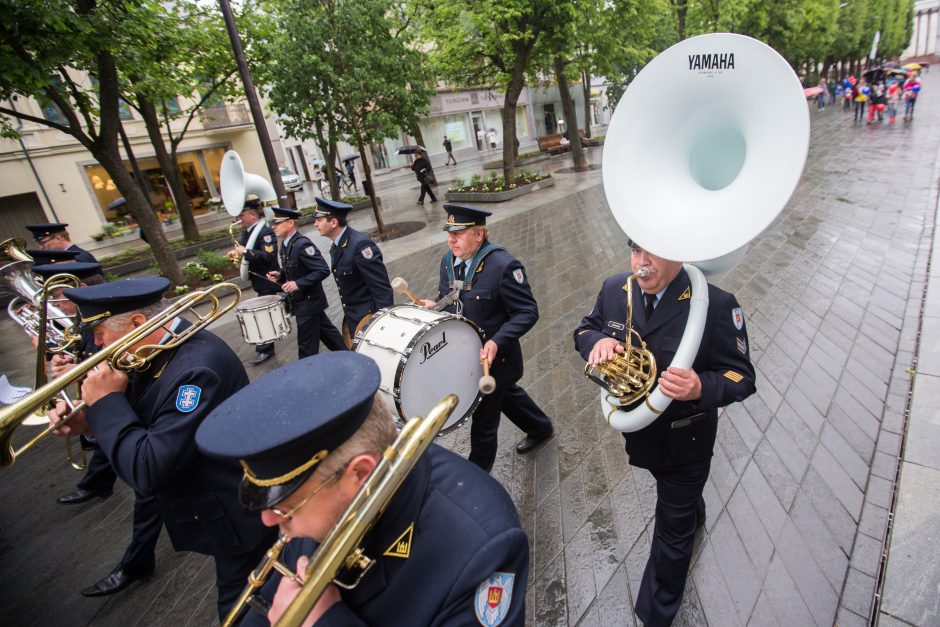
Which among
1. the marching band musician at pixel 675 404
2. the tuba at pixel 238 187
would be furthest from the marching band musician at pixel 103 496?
the marching band musician at pixel 675 404

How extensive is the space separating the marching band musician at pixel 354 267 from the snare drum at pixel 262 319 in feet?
2.58

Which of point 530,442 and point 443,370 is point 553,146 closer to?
point 530,442

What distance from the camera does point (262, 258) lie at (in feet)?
19.8

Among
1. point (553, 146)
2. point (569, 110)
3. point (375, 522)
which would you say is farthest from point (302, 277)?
point (553, 146)

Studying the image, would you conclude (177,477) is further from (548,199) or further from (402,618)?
(548,199)

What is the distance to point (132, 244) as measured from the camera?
2011cm

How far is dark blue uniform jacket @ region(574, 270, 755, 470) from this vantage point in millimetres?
2092

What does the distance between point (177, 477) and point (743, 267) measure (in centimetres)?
731

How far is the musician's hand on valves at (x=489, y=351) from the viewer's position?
300cm

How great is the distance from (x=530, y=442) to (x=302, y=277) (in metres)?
3.16

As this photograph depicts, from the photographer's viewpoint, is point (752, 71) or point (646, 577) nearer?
point (752, 71)

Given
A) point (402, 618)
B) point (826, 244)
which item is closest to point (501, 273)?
point (402, 618)

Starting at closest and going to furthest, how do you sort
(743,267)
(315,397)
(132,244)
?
(315,397) < (743,267) < (132,244)

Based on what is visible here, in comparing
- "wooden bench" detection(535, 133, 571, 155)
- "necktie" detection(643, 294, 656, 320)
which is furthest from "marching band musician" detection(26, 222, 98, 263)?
"wooden bench" detection(535, 133, 571, 155)
